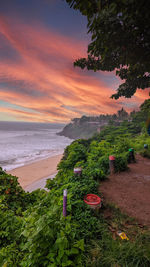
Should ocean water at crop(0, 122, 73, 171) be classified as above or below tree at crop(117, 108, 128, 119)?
below

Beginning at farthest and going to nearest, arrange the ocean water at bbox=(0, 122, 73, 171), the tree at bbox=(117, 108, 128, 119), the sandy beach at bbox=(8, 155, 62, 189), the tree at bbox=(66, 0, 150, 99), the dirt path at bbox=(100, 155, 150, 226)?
the tree at bbox=(117, 108, 128, 119) < the ocean water at bbox=(0, 122, 73, 171) < the sandy beach at bbox=(8, 155, 62, 189) < the dirt path at bbox=(100, 155, 150, 226) < the tree at bbox=(66, 0, 150, 99)

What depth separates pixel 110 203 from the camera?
14.3ft

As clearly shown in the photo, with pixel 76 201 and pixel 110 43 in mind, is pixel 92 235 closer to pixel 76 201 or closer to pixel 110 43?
pixel 76 201

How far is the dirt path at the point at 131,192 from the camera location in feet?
13.3

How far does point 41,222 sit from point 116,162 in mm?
6268

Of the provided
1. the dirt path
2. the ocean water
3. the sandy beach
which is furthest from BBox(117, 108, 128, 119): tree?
the dirt path

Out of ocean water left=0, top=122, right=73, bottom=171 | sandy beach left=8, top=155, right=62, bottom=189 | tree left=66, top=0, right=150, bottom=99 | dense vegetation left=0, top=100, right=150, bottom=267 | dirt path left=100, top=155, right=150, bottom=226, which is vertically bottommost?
sandy beach left=8, top=155, right=62, bottom=189

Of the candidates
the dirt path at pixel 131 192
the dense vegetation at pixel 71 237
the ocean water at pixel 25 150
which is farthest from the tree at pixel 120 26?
the ocean water at pixel 25 150

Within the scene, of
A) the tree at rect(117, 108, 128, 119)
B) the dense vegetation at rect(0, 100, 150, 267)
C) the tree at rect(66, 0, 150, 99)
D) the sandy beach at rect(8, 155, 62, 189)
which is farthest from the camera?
the tree at rect(117, 108, 128, 119)

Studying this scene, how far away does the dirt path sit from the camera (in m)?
4.05

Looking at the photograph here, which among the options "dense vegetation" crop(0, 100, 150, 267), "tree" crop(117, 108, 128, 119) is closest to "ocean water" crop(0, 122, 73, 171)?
"dense vegetation" crop(0, 100, 150, 267)

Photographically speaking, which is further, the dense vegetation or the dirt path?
the dirt path

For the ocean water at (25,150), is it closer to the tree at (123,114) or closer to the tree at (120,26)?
the tree at (120,26)

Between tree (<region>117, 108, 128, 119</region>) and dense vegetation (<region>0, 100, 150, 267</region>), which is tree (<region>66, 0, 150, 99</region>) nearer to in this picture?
dense vegetation (<region>0, 100, 150, 267</region>)
